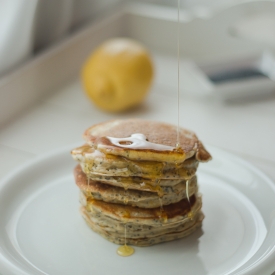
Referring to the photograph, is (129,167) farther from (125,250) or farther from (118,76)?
(118,76)

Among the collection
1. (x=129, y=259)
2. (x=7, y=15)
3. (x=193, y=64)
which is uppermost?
(x=7, y=15)

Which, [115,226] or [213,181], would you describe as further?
[213,181]

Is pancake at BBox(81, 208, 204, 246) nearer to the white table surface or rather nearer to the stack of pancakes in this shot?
the stack of pancakes

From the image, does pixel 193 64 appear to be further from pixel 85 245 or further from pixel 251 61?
pixel 85 245

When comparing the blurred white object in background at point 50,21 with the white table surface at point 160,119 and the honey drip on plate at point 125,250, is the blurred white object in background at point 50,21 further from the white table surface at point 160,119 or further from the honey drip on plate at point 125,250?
the honey drip on plate at point 125,250

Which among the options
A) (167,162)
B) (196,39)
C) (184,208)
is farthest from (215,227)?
(196,39)

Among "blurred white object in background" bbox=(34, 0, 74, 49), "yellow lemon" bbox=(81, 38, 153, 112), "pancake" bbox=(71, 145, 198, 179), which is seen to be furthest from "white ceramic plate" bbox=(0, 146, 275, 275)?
"blurred white object in background" bbox=(34, 0, 74, 49)

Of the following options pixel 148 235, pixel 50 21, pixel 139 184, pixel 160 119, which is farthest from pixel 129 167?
pixel 50 21
